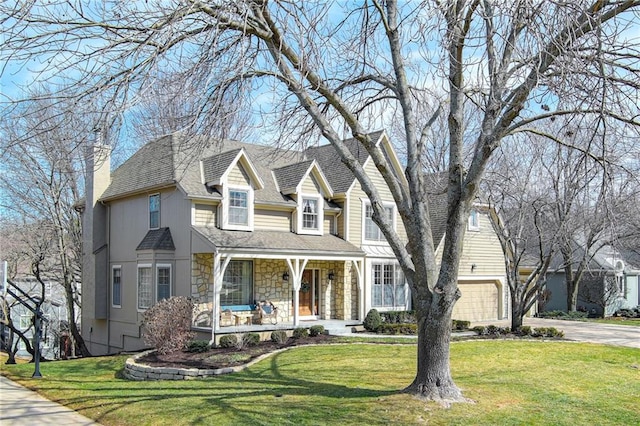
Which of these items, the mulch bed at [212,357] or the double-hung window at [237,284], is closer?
the mulch bed at [212,357]

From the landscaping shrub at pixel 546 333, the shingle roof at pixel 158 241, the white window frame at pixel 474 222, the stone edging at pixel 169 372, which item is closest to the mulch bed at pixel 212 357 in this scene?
the stone edging at pixel 169 372

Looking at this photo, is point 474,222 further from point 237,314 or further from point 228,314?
point 228,314

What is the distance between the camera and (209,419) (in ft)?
28.1

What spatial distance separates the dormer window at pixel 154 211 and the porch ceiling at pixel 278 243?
7.64 ft

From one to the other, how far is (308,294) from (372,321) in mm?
2923

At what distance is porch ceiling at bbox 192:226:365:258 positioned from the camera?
18.5 metres

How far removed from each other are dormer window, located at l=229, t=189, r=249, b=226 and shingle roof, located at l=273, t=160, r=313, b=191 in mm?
2197

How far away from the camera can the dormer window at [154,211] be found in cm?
2066

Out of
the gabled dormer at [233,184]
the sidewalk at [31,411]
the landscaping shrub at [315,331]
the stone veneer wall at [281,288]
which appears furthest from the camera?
the gabled dormer at [233,184]

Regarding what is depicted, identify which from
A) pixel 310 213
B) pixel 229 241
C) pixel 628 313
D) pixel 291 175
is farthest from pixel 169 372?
pixel 628 313

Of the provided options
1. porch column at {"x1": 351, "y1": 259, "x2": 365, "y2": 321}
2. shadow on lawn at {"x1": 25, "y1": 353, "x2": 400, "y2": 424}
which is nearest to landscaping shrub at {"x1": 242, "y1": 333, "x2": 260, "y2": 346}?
shadow on lawn at {"x1": 25, "y1": 353, "x2": 400, "y2": 424}

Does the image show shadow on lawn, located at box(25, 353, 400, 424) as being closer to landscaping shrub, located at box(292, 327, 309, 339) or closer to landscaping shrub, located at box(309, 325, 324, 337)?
landscaping shrub, located at box(292, 327, 309, 339)

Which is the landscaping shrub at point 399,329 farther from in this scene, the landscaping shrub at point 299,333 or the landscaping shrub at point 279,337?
the landscaping shrub at point 279,337

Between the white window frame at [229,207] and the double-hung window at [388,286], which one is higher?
the white window frame at [229,207]
